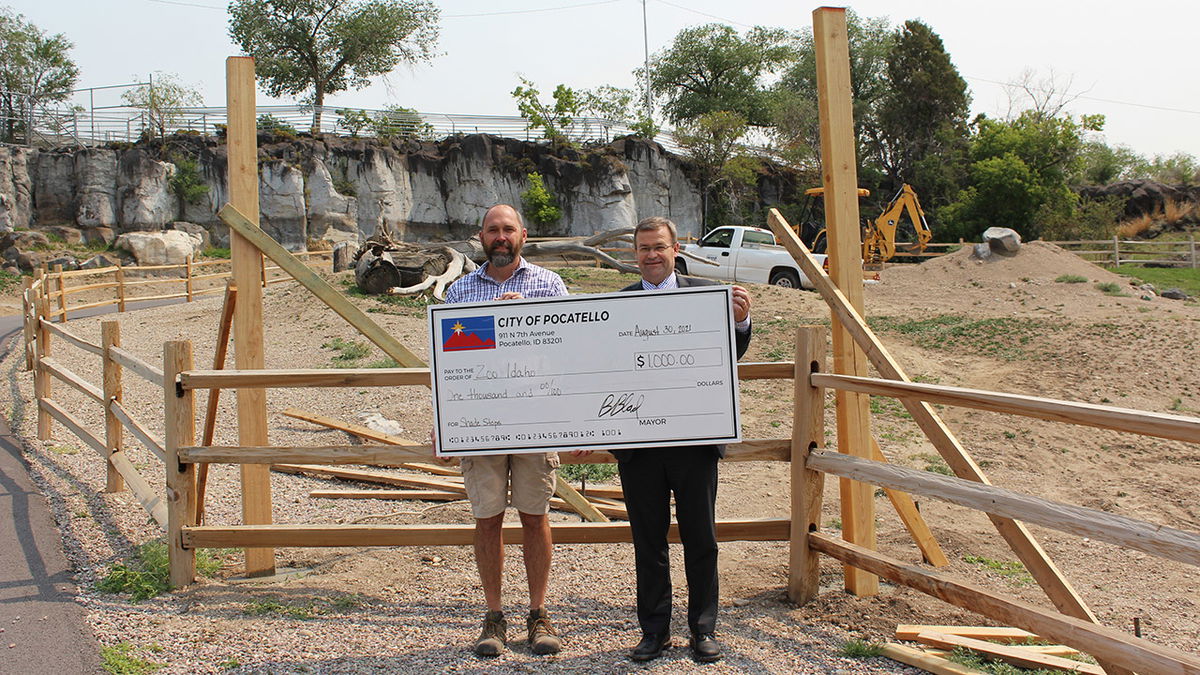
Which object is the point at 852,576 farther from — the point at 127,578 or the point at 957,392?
the point at 127,578

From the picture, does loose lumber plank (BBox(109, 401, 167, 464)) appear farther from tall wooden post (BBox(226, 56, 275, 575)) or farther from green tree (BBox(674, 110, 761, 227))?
green tree (BBox(674, 110, 761, 227))

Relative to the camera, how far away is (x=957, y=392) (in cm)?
354

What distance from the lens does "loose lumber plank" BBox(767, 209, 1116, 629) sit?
11.7 feet

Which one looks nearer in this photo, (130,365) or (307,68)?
(130,365)

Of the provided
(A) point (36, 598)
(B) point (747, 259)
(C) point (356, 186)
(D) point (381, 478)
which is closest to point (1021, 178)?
(B) point (747, 259)

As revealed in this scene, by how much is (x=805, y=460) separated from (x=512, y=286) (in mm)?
1601

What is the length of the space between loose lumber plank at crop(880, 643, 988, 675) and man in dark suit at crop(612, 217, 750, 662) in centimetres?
71

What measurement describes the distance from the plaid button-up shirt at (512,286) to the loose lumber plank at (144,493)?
258 cm

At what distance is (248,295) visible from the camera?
4938 mm

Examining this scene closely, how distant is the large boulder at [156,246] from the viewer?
31.2 metres

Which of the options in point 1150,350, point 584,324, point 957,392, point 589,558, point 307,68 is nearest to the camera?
point 957,392

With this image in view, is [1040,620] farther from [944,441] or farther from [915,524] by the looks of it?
[915,524]

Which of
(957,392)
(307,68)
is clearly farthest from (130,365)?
(307,68)

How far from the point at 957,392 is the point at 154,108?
39.9 meters
